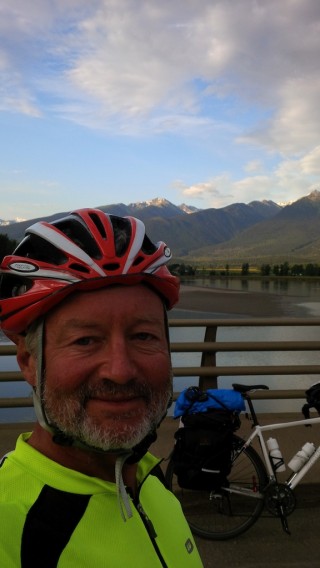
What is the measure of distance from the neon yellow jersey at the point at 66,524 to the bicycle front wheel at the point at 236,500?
9.19 ft

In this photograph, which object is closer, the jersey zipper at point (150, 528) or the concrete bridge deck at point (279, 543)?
the jersey zipper at point (150, 528)

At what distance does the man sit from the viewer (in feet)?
3.91

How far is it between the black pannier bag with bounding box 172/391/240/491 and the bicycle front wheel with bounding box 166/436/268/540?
0.13m

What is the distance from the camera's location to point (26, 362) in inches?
56.4

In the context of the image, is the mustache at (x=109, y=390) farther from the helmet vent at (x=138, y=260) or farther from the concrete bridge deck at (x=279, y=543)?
the concrete bridge deck at (x=279, y=543)

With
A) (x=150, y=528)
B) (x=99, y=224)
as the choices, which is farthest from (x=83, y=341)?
(x=150, y=528)

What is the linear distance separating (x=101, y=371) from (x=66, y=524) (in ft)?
1.15

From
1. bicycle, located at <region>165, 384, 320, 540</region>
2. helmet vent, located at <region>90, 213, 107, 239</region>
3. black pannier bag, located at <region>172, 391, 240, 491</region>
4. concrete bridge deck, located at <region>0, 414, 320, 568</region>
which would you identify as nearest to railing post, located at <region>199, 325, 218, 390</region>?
concrete bridge deck, located at <region>0, 414, 320, 568</region>

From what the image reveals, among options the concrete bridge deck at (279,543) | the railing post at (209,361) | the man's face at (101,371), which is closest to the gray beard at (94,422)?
the man's face at (101,371)

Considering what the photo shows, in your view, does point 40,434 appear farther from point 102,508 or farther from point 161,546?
point 161,546

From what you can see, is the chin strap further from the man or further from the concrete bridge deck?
the concrete bridge deck

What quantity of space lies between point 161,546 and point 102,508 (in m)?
0.21

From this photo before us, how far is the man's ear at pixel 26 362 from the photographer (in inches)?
55.1

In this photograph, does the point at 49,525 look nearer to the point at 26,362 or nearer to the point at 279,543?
the point at 26,362
